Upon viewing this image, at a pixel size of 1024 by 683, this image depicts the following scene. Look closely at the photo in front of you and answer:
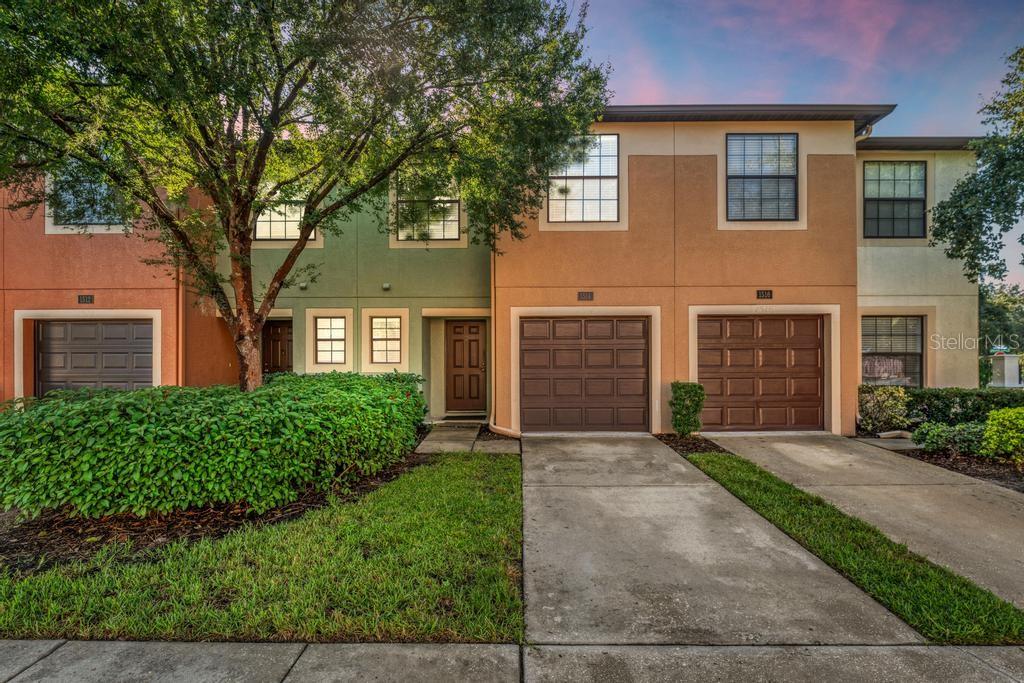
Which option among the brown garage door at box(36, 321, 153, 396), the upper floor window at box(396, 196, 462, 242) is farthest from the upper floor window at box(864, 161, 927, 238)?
the brown garage door at box(36, 321, 153, 396)

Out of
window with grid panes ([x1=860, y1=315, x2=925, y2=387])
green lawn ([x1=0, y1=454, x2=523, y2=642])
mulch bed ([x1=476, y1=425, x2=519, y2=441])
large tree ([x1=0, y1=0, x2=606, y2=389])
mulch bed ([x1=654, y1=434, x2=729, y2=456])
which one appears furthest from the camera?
window with grid panes ([x1=860, y1=315, x2=925, y2=387])

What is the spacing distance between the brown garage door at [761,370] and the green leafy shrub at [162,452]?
6.68 meters

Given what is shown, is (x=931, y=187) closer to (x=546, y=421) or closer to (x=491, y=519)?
(x=546, y=421)

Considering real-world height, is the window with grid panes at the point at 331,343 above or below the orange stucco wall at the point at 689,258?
below

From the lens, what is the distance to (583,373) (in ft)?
27.6

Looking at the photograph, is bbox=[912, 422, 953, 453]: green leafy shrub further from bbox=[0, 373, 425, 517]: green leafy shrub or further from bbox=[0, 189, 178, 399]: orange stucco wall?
bbox=[0, 189, 178, 399]: orange stucco wall

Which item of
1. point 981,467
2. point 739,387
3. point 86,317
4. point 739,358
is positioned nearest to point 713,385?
point 739,387

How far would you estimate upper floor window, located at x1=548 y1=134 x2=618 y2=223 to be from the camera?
824 centimetres

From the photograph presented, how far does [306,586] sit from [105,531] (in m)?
2.52

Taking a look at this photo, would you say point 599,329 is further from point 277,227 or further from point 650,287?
point 277,227

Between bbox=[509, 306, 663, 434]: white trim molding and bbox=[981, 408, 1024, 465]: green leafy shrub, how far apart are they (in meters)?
4.55

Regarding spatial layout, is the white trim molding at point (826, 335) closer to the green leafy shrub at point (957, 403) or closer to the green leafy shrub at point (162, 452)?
the green leafy shrub at point (957, 403)

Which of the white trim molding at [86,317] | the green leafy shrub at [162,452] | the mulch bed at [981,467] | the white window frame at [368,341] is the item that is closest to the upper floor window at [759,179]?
the mulch bed at [981,467]

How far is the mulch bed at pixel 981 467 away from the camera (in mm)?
5535
